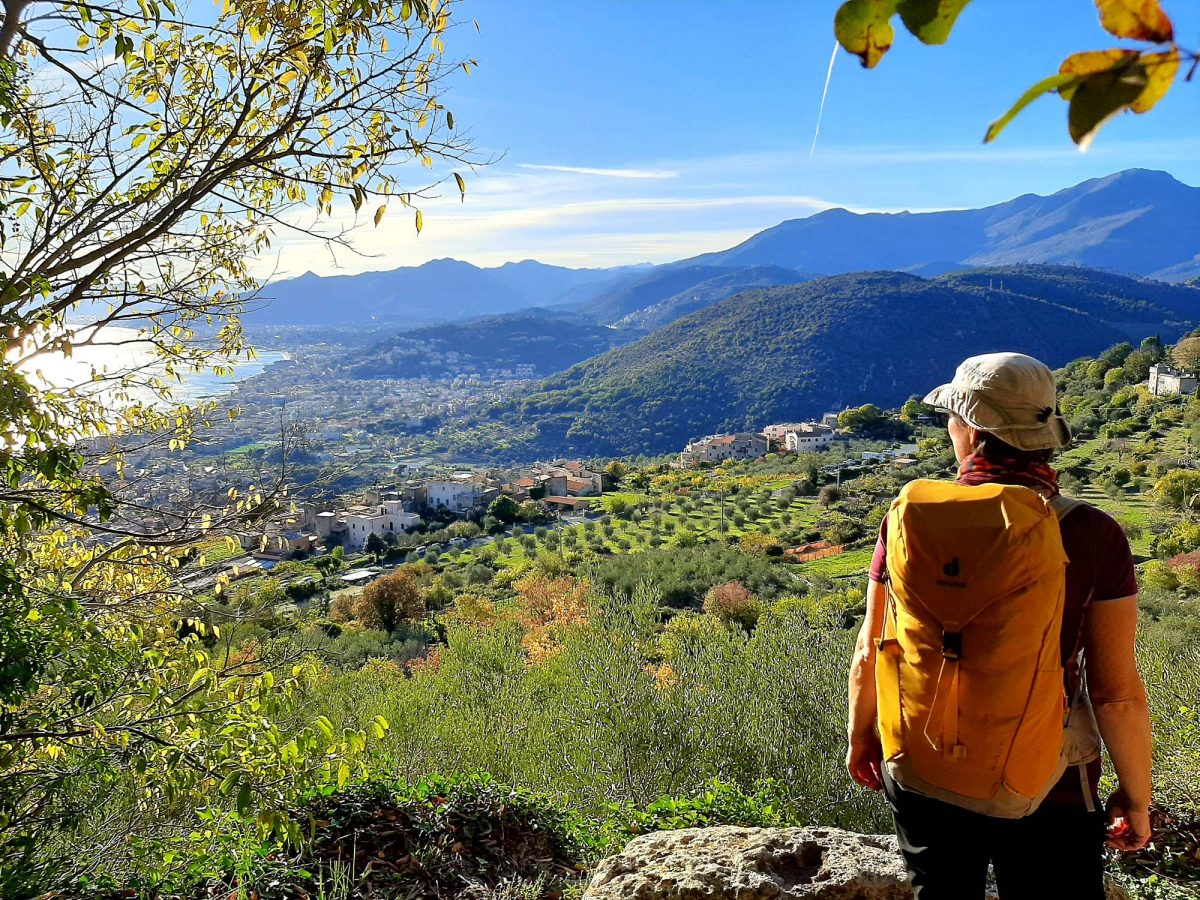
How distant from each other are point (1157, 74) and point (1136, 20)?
0.03 meters

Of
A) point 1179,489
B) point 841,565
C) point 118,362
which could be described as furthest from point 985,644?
point 1179,489

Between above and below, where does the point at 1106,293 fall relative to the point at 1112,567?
above

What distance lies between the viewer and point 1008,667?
4.39ft

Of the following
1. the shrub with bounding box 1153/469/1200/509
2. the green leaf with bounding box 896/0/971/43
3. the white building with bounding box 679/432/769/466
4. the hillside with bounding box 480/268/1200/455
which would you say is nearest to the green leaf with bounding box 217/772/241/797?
the green leaf with bounding box 896/0/971/43

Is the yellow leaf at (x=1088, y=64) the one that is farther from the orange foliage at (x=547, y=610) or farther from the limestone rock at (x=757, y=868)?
the orange foliage at (x=547, y=610)

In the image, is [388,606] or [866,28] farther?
[388,606]

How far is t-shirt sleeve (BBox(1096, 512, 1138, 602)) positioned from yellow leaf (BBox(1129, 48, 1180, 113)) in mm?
1252

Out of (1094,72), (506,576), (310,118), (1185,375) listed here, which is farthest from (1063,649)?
(1185,375)

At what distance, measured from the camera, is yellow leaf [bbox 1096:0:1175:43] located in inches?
15.8

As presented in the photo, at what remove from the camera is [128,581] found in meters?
3.43

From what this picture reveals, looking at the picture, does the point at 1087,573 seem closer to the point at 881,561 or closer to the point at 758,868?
the point at 881,561

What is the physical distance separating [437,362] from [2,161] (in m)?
110

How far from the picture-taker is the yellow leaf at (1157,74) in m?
0.40

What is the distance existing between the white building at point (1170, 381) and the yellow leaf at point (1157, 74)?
3748cm
